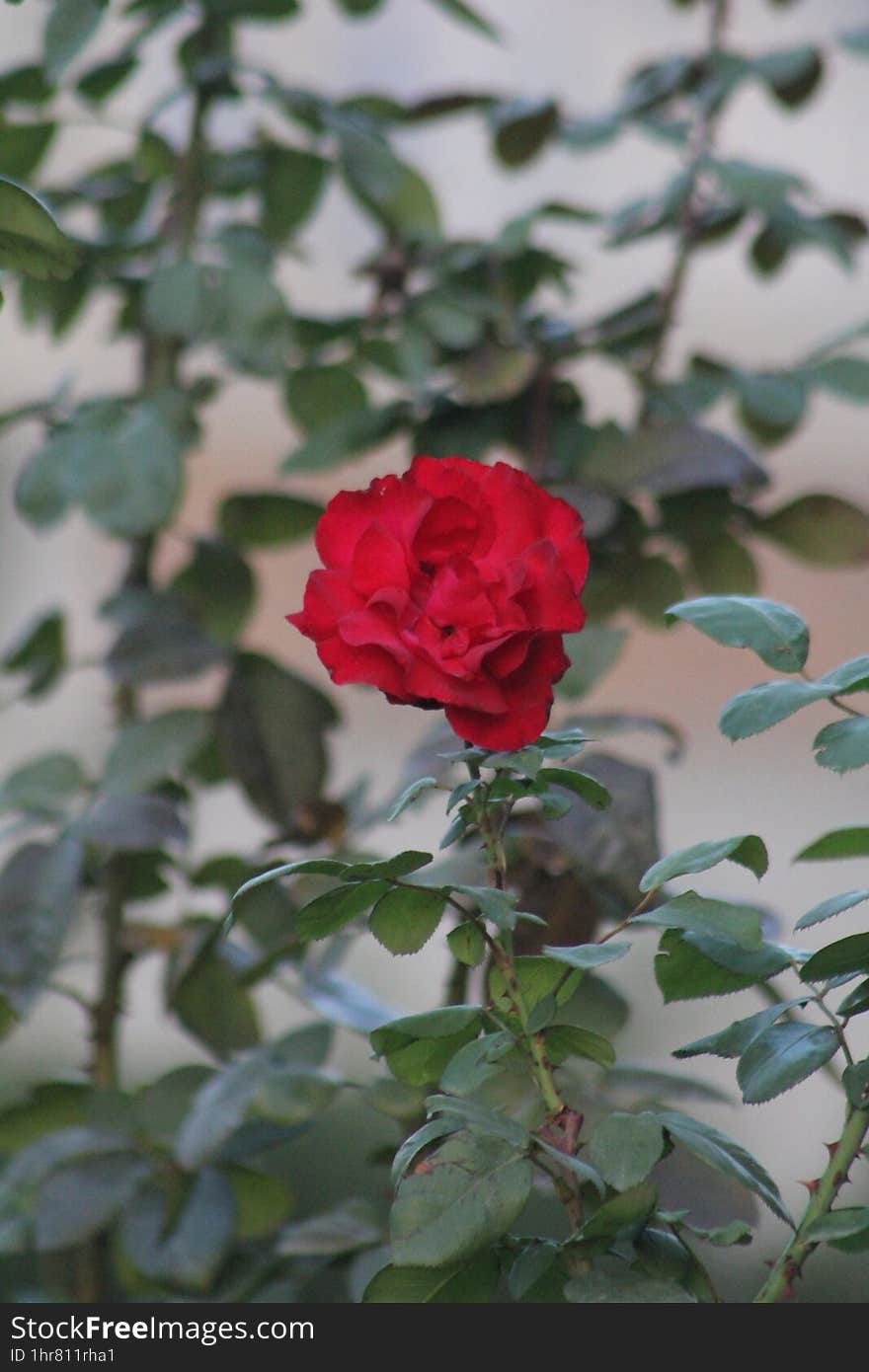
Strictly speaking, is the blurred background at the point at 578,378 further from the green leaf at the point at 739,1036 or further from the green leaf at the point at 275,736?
the green leaf at the point at 739,1036

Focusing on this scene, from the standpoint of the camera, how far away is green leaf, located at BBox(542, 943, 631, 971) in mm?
490

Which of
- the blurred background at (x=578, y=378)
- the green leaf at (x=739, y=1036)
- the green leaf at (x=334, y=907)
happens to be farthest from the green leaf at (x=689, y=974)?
the blurred background at (x=578, y=378)

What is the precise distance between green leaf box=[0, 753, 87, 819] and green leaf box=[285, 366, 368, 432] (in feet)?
0.97

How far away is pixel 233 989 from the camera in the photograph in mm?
990

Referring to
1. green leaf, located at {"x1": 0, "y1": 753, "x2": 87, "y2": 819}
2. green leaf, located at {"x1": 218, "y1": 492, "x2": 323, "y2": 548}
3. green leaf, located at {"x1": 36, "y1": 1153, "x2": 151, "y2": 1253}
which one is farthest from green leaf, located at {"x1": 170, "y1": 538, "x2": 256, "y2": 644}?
green leaf, located at {"x1": 36, "y1": 1153, "x2": 151, "y2": 1253}

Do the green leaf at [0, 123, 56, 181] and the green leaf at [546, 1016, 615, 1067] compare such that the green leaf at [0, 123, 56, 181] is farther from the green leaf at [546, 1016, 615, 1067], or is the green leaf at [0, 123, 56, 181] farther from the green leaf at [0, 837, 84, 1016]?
the green leaf at [546, 1016, 615, 1067]

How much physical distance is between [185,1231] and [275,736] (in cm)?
30

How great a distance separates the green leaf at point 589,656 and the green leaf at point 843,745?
0.35 m

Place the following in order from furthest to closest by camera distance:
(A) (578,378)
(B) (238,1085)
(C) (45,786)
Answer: (A) (578,378), (C) (45,786), (B) (238,1085)

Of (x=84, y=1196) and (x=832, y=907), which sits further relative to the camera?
(x=84, y=1196)

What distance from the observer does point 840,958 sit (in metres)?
0.53

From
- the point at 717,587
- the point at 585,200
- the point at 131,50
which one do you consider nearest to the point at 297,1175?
the point at 717,587

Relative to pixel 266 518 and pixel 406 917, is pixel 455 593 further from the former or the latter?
pixel 266 518

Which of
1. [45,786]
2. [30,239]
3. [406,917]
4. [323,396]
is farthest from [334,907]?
[323,396]
